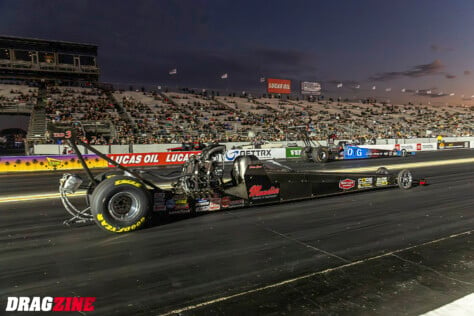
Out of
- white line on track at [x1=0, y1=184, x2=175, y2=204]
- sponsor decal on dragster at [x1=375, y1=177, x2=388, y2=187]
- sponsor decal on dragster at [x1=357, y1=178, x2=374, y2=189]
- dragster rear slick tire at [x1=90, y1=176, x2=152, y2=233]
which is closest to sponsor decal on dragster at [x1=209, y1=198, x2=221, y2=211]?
dragster rear slick tire at [x1=90, y1=176, x2=152, y2=233]

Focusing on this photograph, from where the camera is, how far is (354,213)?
6711 millimetres

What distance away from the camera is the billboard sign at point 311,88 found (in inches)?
2217

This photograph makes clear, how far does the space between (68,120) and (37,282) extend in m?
29.0

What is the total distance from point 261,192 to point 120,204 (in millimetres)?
3057

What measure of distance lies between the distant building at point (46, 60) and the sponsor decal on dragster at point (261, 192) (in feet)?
133

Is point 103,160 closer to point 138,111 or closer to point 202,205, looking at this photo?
point 202,205

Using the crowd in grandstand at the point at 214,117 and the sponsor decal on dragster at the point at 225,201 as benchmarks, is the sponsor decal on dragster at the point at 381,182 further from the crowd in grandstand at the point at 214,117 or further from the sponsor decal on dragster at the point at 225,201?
the crowd in grandstand at the point at 214,117

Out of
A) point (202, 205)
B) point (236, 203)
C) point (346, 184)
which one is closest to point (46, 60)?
point (202, 205)

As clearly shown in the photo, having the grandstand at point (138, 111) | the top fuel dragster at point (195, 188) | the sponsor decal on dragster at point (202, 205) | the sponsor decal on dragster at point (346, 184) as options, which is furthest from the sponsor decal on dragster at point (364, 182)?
the grandstand at point (138, 111)

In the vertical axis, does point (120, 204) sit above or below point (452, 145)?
below

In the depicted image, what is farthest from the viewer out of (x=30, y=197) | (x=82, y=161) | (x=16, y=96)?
(x=16, y=96)

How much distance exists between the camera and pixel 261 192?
6.93 meters

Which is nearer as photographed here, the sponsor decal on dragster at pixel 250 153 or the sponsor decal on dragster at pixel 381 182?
the sponsor decal on dragster at pixel 381 182

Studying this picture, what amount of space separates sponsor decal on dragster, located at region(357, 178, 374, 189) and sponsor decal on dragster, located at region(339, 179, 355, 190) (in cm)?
24
